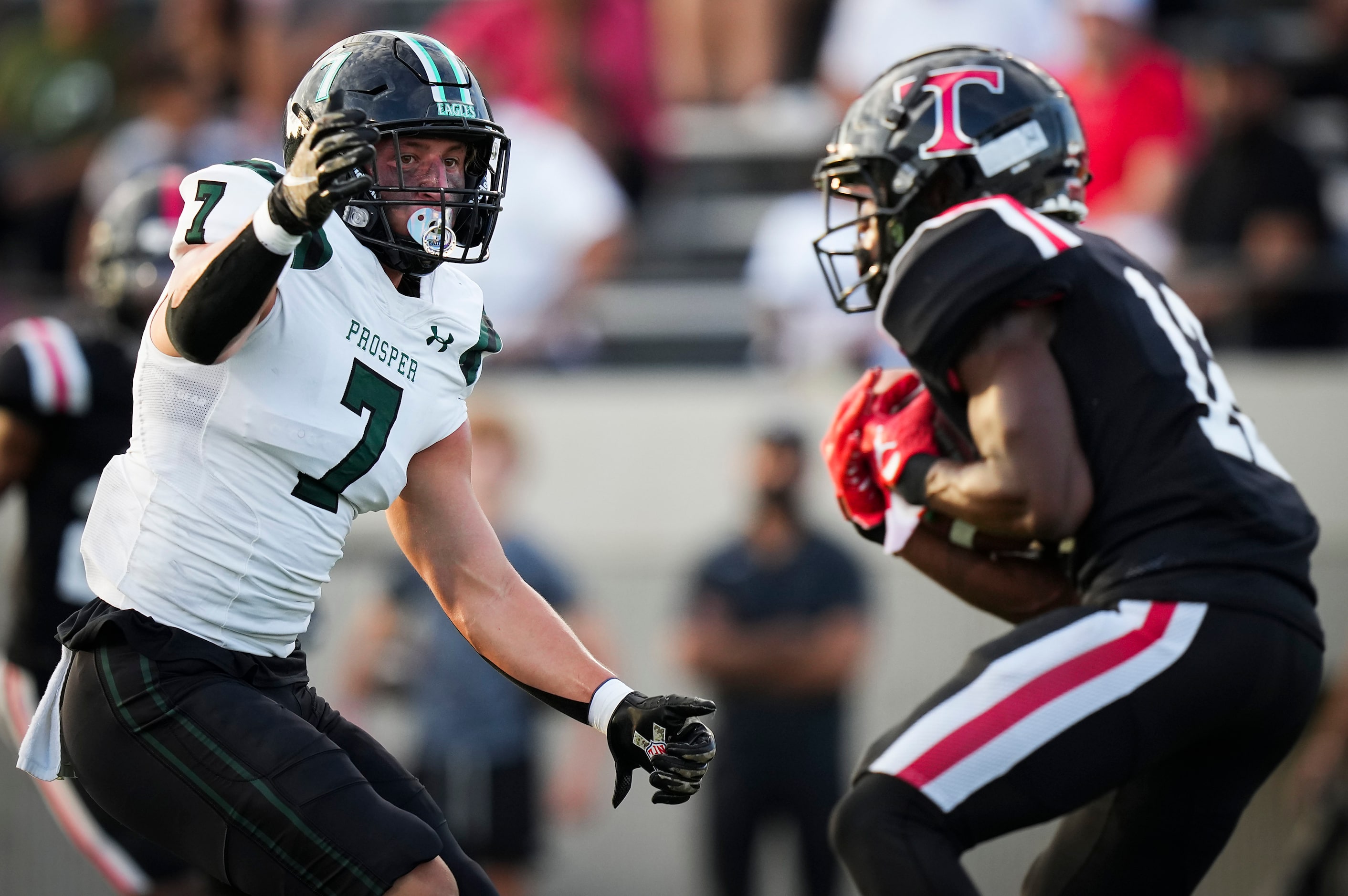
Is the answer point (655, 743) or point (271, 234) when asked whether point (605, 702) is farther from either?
point (271, 234)

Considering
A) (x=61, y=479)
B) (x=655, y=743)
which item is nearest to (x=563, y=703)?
(x=655, y=743)

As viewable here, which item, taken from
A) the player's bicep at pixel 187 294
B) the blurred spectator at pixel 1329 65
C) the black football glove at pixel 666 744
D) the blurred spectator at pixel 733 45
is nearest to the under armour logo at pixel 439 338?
the player's bicep at pixel 187 294

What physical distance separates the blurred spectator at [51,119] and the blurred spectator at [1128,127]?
196 inches

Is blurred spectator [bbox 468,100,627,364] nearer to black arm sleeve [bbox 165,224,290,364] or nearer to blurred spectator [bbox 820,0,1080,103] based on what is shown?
blurred spectator [bbox 820,0,1080,103]

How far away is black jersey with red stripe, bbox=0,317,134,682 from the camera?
450 centimetres

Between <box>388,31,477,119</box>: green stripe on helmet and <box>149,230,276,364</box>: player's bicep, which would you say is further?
<box>388,31,477,119</box>: green stripe on helmet

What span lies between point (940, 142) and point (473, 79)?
3.29 ft

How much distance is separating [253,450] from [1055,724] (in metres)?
1.52

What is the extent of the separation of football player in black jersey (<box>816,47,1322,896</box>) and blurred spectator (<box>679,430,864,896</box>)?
3.07 meters

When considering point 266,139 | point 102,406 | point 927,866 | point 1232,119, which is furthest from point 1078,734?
point 266,139

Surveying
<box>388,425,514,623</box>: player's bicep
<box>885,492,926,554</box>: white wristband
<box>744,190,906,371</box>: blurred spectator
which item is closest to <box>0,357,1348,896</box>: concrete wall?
<box>744,190,906,371</box>: blurred spectator

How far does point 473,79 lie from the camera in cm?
339

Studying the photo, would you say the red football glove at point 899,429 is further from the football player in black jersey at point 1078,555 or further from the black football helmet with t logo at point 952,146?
the black football helmet with t logo at point 952,146

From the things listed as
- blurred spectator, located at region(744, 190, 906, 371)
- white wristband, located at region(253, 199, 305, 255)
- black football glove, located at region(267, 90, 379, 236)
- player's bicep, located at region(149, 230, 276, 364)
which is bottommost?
blurred spectator, located at region(744, 190, 906, 371)
